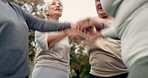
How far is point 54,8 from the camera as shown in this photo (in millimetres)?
4270

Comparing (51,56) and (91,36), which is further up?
(91,36)

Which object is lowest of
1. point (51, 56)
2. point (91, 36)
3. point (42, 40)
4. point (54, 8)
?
point (51, 56)

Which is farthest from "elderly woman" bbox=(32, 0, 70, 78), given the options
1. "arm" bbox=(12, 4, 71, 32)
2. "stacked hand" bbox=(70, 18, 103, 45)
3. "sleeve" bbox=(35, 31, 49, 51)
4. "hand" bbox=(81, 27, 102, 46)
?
"hand" bbox=(81, 27, 102, 46)

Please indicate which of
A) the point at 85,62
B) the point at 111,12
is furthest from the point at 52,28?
the point at 85,62

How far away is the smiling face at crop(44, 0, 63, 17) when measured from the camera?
4.22 metres

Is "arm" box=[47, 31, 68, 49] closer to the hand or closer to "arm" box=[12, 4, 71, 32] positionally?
"arm" box=[12, 4, 71, 32]

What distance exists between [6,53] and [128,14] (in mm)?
1473

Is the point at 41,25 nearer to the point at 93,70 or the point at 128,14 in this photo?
the point at 93,70

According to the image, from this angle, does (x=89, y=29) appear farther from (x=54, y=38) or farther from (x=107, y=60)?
(x=54, y=38)

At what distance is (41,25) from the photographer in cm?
343

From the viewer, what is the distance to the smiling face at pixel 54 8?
13.9 feet

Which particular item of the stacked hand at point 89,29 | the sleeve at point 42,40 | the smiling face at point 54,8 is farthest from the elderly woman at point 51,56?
the stacked hand at point 89,29

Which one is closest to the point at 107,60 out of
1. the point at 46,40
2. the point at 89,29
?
the point at 46,40

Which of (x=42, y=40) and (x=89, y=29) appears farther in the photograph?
(x=42, y=40)
